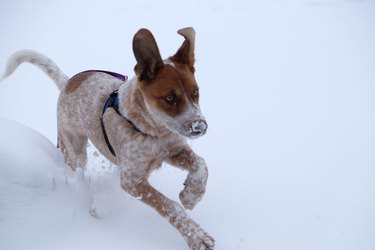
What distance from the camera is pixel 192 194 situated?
3125 mm

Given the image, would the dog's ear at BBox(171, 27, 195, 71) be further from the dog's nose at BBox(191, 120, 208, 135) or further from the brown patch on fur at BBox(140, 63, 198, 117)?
the dog's nose at BBox(191, 120, 208, 135)

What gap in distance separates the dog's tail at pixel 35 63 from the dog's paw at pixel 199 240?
2618mm

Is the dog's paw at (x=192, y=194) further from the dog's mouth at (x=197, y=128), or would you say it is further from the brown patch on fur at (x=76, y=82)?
the brown patch on fur at (x=76, y=82)

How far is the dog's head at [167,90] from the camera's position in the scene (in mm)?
2879

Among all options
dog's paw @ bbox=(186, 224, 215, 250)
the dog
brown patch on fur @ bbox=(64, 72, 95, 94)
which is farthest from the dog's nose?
brown patch on fur @ bbox=(64, 72, 95, 94)

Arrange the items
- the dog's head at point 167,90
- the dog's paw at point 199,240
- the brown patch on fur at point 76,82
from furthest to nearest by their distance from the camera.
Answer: the brown patch on fur at point 76,82 < the dog's head at point 167,90 < the dog's paw at point 199,240

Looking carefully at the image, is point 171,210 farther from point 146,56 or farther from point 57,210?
point 146,56

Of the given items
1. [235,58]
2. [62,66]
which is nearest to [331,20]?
[235,58]

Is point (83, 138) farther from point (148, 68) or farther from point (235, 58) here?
point (235, 58)

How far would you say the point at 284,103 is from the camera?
5.31 m

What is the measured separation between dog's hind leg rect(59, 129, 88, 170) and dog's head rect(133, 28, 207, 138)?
1.31 meters

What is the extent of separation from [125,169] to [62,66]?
497 centimetres

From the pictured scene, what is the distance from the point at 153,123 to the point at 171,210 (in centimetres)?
73

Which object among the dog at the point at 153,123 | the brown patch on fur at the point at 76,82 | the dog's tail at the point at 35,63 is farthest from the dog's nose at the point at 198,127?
the dog's tail at the point at 35,63
